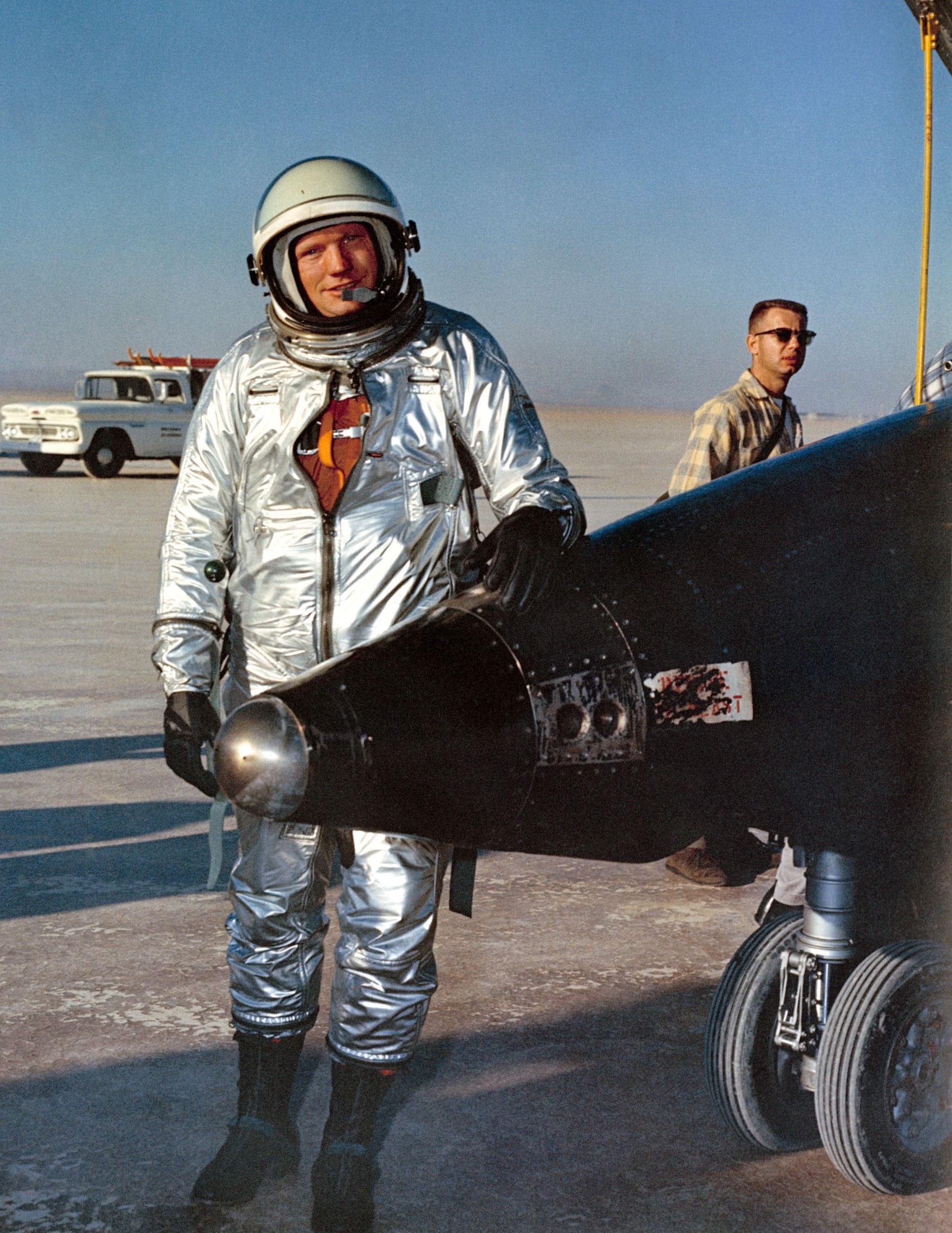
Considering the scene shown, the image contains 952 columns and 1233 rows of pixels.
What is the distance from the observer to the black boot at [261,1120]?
3033mm

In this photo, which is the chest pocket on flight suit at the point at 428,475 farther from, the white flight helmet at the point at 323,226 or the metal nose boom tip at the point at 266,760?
the metal nose boom tip at the point at 266,760

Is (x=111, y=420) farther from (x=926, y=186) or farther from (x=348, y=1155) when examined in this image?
(x=348, y=1155)

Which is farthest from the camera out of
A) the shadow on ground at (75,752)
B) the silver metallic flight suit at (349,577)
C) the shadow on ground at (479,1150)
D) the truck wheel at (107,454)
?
the truck wheel at (107,454)

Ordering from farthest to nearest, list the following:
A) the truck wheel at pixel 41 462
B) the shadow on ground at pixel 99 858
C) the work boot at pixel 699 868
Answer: the truck wheel at pixel 41 462 → the work boot at pixel 699 868 → the shadow on ground at pixel 99 858

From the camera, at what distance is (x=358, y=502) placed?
3104 mm

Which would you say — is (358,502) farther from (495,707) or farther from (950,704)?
(950,704)

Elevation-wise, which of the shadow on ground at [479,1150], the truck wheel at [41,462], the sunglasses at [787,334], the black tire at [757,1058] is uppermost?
the truck wheel at [41,462]

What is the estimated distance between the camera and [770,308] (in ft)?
17.3

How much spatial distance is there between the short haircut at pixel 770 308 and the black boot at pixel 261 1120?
3.15 m

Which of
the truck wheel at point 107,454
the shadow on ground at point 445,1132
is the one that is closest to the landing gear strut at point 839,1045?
the shadow on ground at point 445,1132

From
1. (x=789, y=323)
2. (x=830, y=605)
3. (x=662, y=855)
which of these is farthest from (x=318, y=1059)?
(x=789, y=323)

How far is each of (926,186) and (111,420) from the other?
68.0 ft

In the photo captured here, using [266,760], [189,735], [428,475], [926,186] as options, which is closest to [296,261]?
[428,475]

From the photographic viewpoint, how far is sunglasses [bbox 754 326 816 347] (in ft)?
17.0
